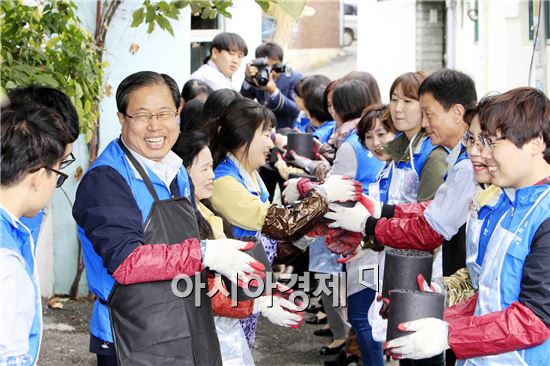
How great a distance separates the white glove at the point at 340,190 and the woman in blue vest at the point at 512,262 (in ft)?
5.26

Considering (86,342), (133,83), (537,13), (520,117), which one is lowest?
(86,342)

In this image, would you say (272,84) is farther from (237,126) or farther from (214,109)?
(237,126)

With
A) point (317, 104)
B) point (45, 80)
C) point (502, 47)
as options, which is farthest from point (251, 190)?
point (502, 47)

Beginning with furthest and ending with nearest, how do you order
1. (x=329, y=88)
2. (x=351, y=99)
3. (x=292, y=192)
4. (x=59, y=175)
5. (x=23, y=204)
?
1. (x=329, y=88)
2. (x=351, y=99)
3. (x=292, y=192)
4. (x=59, y=175)
5. (x=23, y=204)

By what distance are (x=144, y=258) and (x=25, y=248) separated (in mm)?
615

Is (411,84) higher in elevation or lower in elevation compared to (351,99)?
higher

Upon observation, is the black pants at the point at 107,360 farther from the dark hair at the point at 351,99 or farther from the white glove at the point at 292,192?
the dark hair at the point at 351,99

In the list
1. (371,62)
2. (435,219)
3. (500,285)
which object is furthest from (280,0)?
(371,62)

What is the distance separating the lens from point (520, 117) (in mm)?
2779

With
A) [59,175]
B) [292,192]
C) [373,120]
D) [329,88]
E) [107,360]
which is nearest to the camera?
[59,175]

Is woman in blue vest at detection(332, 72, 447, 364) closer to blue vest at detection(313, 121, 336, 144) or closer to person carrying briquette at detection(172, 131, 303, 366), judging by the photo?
person carrying briquette at detection(172, 131, 303, 366)

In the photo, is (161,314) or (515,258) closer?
(515,258)

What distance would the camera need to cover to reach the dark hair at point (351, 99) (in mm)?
5961

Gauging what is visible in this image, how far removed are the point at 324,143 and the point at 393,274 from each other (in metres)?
3.86
